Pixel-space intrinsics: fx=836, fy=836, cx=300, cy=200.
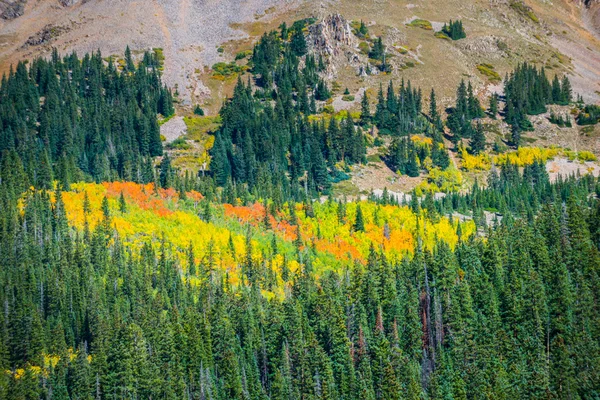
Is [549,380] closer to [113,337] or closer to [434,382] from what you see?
[434,382]

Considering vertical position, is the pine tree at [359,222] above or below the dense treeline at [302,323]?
above

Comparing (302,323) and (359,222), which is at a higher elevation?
(359,222)

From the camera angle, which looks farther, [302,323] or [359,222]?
[359,222]

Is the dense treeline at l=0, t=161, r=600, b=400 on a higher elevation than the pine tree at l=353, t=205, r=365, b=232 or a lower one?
lower

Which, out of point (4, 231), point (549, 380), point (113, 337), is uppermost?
point (4, 231)

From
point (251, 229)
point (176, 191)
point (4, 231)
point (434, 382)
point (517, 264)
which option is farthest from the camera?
point (176, 191)

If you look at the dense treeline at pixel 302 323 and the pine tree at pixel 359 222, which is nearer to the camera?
the dense treeline at pixel 302 323

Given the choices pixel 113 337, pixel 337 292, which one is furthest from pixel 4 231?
pixel 337 292

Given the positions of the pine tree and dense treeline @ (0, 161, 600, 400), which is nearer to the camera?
dense treeline @ (0, 161, 600, 400)
